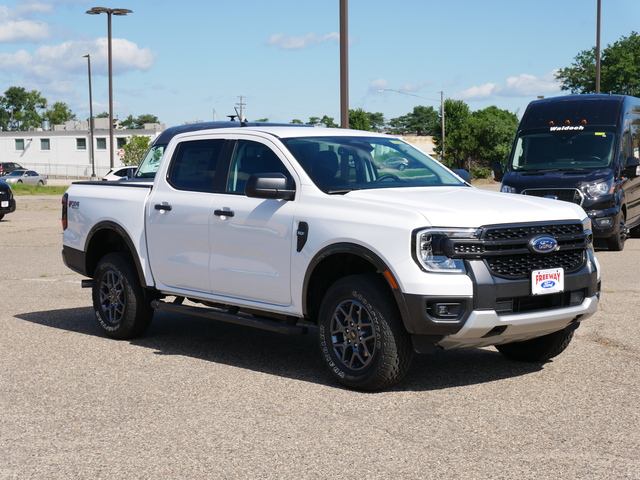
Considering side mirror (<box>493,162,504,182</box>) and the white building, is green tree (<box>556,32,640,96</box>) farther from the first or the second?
side mirror (<box>493,162,504,182</box>)

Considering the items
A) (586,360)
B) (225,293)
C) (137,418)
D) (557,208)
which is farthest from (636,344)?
(137,418)

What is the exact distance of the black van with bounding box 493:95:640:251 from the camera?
16.0 metres

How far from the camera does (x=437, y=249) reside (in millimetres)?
5926

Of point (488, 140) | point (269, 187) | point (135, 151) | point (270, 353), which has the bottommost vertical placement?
point (270, 353)

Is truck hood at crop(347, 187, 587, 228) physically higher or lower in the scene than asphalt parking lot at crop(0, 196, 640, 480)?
higher

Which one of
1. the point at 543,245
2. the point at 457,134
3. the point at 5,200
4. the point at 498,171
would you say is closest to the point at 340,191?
the point at 543,245

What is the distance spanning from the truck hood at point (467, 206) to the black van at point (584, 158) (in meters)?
9.54

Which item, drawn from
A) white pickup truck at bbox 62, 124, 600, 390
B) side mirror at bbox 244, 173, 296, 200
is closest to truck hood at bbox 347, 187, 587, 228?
white pickup truck at bbox 62, 124, 600, 390

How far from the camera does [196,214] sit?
24.9ft

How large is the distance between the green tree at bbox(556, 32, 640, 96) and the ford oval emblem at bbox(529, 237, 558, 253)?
68.9 meters

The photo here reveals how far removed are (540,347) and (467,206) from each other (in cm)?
159

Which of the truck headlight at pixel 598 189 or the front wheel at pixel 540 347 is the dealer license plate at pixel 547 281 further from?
the truck headlight at pixel 598 189

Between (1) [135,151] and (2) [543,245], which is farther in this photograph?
(1) [135,151]

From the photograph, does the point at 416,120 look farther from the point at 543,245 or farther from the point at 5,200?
the point at 543,245
